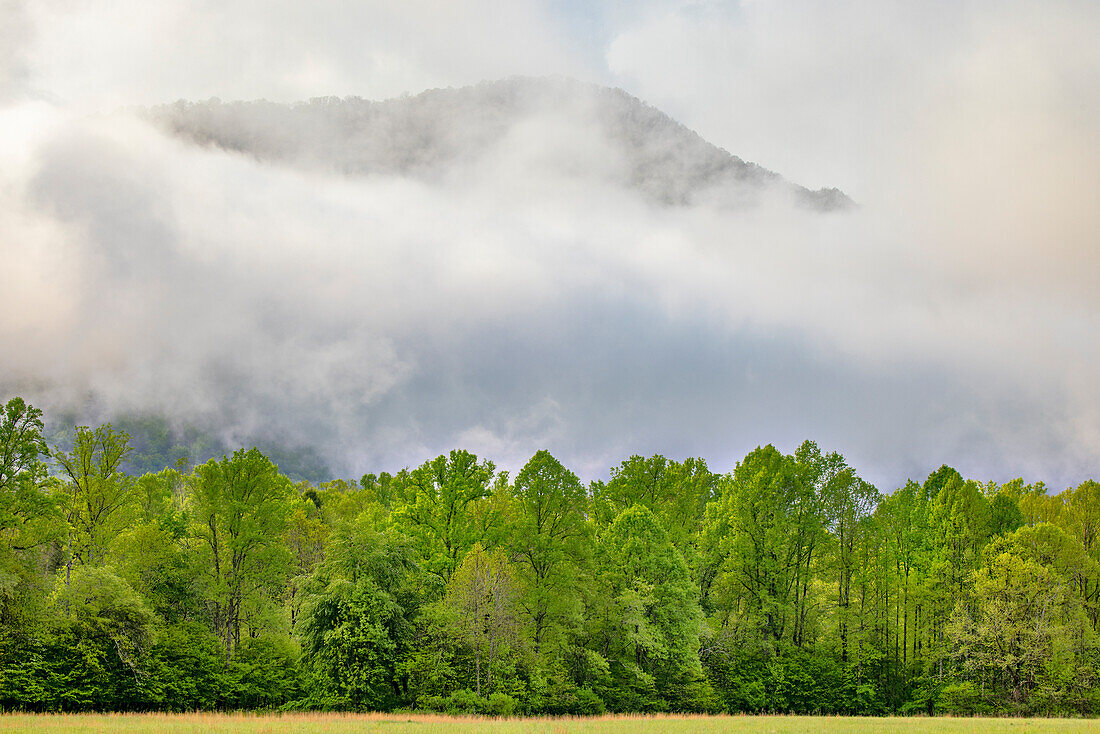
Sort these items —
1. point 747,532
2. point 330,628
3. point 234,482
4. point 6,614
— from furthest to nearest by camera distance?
point 747,532 < point 234,482 < point 330,628 < point 6,614

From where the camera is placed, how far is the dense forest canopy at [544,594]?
153 ft

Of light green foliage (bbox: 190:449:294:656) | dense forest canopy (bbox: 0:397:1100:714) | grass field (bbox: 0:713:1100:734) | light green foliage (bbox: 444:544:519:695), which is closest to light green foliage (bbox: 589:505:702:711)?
dense forest canopy (bbox: 0:397:1100:714)

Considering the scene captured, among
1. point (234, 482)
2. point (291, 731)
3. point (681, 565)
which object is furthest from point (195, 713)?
point (681, 565)

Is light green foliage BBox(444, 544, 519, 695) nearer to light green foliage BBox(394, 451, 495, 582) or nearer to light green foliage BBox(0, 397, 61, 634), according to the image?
light green foliage BBox(394, 451, 495, 582)

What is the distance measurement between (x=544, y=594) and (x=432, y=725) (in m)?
14.4

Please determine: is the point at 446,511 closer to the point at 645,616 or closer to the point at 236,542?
the point at 236,542

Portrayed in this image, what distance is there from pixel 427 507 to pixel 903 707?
39411 mm

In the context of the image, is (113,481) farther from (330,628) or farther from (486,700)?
(486,700)

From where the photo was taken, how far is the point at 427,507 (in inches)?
2157

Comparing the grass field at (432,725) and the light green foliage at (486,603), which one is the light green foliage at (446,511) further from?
the grass field at (432,725)

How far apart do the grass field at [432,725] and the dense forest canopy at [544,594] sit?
5.82m

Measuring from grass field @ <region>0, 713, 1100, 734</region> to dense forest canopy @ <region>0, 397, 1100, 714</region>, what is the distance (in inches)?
229

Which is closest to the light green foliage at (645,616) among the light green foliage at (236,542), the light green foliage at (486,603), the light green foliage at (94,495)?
the light green foliage at (486,603)

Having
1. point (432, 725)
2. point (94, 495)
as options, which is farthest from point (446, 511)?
point (94, 495)
